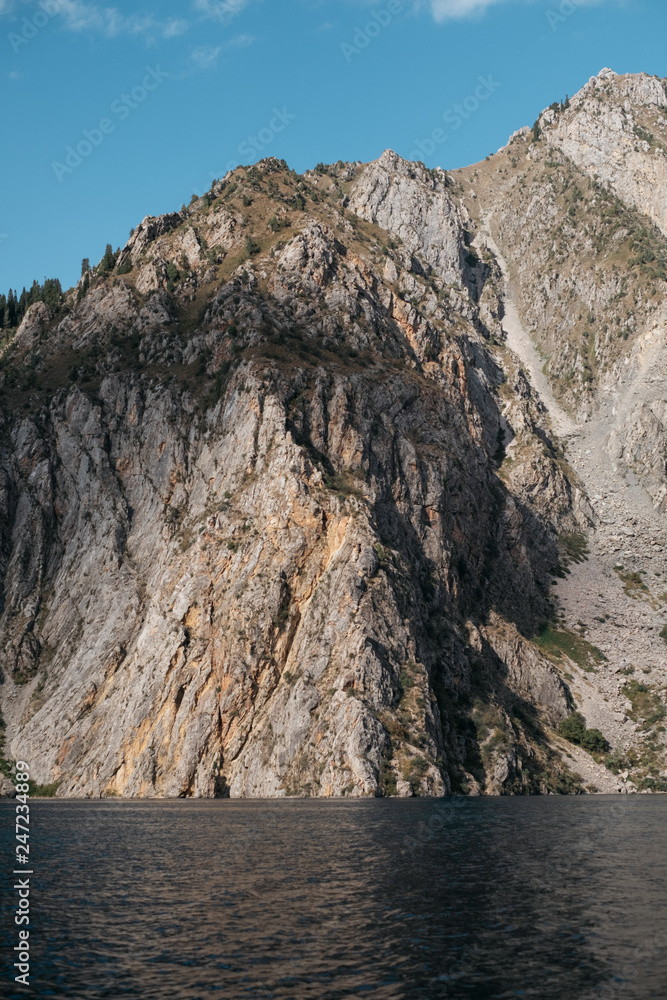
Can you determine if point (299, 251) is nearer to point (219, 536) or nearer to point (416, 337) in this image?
point (416, 337)

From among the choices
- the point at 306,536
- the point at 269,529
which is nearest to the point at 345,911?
the point at 306,536

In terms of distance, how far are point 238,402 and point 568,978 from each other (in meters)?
110

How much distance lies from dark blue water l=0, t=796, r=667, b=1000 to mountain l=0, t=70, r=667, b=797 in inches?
1425

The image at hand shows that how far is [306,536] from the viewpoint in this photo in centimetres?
10919

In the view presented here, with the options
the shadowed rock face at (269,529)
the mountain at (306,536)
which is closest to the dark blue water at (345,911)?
the shadowed rock face at (269,529)

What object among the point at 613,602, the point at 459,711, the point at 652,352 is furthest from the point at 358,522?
the point at 652,352

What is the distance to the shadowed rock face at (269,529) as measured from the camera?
99.0 m

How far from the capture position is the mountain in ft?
328

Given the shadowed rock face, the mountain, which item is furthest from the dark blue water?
the mountain

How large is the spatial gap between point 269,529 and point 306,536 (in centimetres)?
527

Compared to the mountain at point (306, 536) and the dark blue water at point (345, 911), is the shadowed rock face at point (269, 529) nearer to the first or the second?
the mountain at point (306, 536)

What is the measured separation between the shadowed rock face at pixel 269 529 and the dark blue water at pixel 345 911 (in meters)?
35.5

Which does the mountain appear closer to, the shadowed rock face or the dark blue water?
the shadowed rock face

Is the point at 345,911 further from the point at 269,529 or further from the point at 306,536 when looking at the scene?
the point at 269,529
